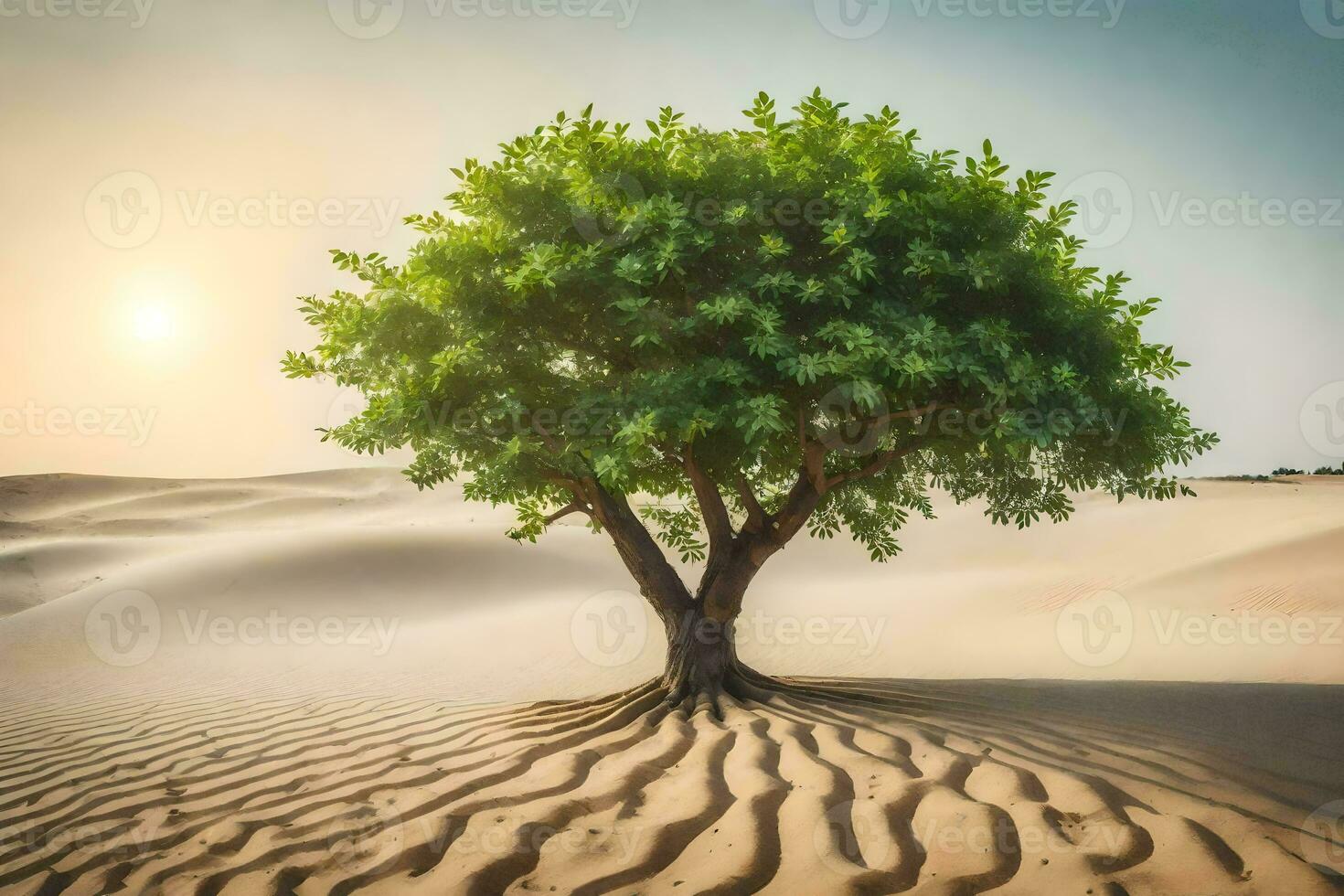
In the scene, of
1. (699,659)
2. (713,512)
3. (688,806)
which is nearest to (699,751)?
(688,806)

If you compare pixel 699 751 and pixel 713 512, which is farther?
pixel 713 512

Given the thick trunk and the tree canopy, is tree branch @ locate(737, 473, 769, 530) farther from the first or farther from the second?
the thick trunk

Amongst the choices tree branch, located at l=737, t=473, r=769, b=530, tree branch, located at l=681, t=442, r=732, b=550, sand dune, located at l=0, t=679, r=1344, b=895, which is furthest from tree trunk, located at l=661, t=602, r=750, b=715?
tree branch, located at l=737, t=473, r=769, b=530

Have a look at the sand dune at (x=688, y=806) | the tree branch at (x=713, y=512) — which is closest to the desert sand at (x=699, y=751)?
the sand dune at (x=688, y=806)

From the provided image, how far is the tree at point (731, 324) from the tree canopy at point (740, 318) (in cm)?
2

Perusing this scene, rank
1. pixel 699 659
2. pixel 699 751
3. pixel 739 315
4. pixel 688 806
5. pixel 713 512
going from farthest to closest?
pixel 713 512, pixel 699 659, pixel 739 315, pixel 699 751, pixel 688 806

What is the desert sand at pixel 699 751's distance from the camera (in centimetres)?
379

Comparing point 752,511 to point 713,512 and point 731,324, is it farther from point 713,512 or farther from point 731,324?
point 731,324

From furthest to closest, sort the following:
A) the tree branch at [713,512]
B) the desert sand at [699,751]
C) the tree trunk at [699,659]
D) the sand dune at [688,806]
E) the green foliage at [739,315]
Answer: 1. the tree branch at [713,512]
2. the tree trunk at [699,659]
3. the green foliage at [739,315]
4. the desert sand at [699,751]
5. the sand dune at [688,806]

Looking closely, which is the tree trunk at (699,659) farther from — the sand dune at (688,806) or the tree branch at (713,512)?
the tree branch at (713,512)

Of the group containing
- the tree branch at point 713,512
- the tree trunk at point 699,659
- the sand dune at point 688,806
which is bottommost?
the sand dune at point 688,806

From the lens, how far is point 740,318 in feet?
22.0

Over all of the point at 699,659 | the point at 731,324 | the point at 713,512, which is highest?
the point at 731,324

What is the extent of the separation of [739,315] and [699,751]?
3.34m
